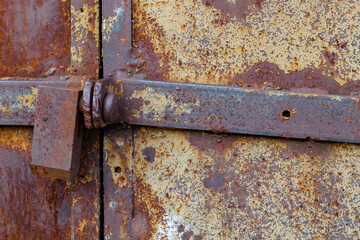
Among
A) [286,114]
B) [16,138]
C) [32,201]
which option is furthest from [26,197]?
[286,114]

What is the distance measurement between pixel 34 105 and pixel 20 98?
4cm

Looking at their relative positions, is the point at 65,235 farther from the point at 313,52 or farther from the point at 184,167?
the point at 313,52

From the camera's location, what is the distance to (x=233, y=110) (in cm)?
70

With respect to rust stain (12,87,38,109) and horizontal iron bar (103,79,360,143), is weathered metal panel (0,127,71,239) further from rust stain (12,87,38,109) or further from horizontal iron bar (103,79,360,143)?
horizontal iron bar (103,79,360,143)

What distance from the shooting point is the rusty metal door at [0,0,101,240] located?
0.75 meters

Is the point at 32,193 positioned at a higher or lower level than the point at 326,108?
lower

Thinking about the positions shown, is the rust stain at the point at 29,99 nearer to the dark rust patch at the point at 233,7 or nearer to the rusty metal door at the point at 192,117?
the rusty metal door at the point at 192,117

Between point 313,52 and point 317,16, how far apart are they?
0.08 meters

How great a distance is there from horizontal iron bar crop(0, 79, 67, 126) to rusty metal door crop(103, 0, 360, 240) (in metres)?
0.19

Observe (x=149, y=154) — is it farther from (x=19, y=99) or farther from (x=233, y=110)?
(x=19, y=99)

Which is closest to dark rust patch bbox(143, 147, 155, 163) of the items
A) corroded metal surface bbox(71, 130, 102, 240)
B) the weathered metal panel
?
corroded metal surface bbox(71, 130, 102, 240)

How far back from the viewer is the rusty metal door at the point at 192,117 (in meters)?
0.70

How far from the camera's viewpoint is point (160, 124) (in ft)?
2.38

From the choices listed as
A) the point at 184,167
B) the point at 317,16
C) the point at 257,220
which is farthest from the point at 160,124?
the point at 317,16
